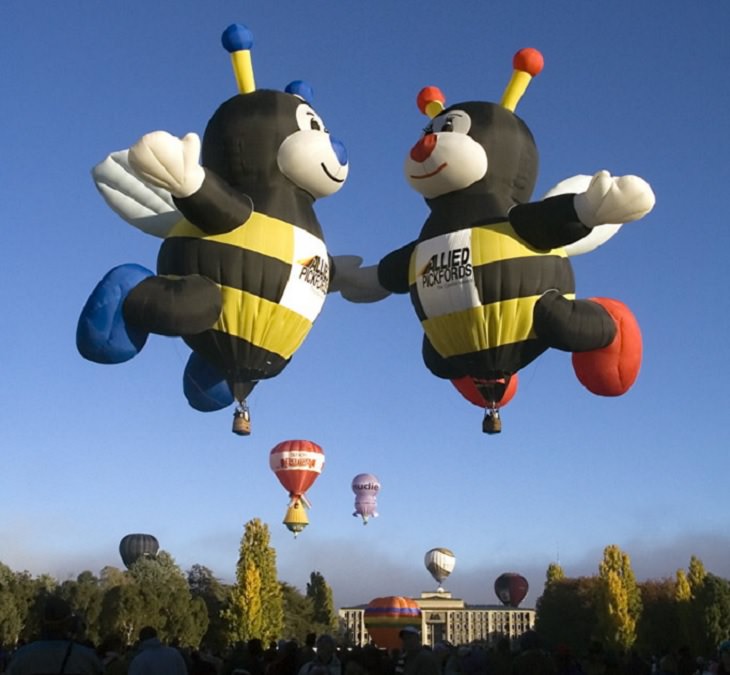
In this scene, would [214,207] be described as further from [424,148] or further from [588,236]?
[588,236]

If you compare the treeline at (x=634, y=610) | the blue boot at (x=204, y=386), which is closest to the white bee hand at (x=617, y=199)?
the blue boot at (x=204, y=386)

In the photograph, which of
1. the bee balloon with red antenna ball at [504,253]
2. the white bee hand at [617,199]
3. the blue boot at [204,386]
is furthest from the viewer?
the blue boot at [204,386]

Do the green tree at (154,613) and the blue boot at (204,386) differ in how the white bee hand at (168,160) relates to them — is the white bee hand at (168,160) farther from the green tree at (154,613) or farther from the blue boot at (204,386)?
the green tree at (154,613)

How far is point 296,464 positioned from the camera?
2639 centimetres

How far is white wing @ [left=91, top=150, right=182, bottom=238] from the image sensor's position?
1426 cm

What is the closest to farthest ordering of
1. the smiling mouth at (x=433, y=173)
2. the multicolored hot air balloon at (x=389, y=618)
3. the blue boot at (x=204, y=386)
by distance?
the smiling mouth at (x=433, y=173) < the blue boot at (x=204, y=386) < the multicolored hot air balloon at (x=389, y=618)

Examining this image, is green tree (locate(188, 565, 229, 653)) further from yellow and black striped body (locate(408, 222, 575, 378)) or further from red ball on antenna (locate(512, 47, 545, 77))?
red ball on antenna (locate(512, 47, 545, 77))

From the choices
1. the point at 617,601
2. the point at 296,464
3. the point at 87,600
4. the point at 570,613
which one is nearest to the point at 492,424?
the point at 296,464

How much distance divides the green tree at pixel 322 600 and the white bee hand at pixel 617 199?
4852cm

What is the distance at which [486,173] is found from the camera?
13594 millimetres

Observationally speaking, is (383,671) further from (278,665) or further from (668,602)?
(668,602)

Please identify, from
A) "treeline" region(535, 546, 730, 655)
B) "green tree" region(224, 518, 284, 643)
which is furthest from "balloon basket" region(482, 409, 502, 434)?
"treeline" region(535, 546, 730, 655)

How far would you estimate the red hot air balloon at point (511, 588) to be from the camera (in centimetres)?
5412

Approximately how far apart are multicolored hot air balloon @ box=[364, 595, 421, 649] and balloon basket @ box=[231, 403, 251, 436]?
2076 cm
